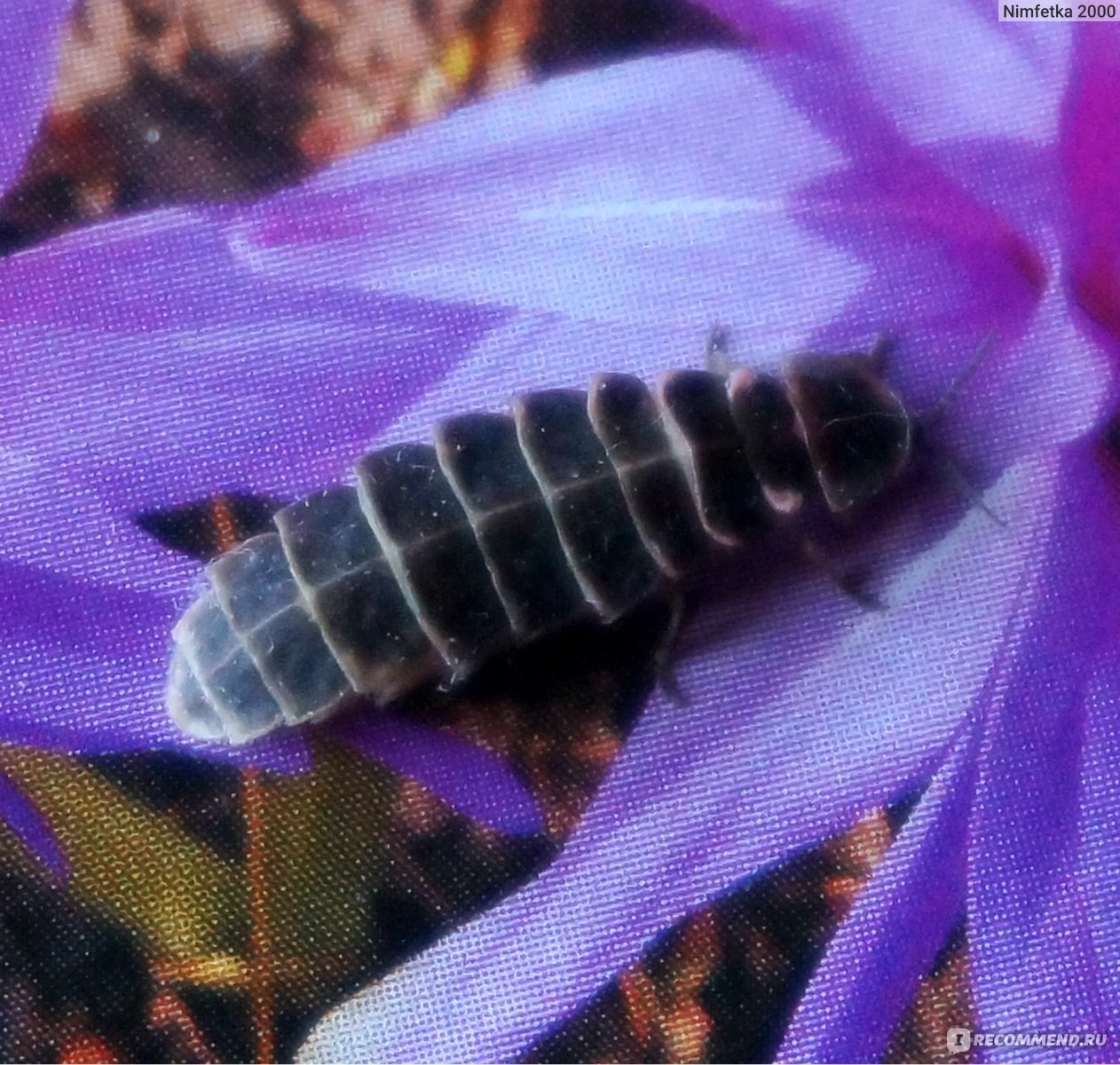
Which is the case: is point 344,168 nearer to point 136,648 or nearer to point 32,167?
point 32,167

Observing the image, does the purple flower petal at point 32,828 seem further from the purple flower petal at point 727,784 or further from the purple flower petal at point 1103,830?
the purple flower petal at point 1103,830

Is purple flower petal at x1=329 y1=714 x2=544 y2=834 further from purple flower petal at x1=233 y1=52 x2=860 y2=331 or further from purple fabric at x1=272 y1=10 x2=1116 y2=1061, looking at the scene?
purple flower petal at x1=233 y1=52 x2=860 y2=331

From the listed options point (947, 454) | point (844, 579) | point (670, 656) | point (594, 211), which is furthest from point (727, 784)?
point (594, 211)

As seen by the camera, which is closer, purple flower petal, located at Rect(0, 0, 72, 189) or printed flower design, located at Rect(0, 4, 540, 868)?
printed flower design, located at Rect(0, 4, 540, 868)

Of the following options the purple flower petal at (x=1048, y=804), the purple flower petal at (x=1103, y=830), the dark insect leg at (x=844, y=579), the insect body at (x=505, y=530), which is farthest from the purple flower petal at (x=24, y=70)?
the purple flower petal at (x=1103, y=830)

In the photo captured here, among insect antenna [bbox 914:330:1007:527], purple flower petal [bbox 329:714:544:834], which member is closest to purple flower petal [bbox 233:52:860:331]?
insect antenna [bbox 914:330:1007:527]

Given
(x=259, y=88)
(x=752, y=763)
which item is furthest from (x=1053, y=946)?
(x=259, y=88)
